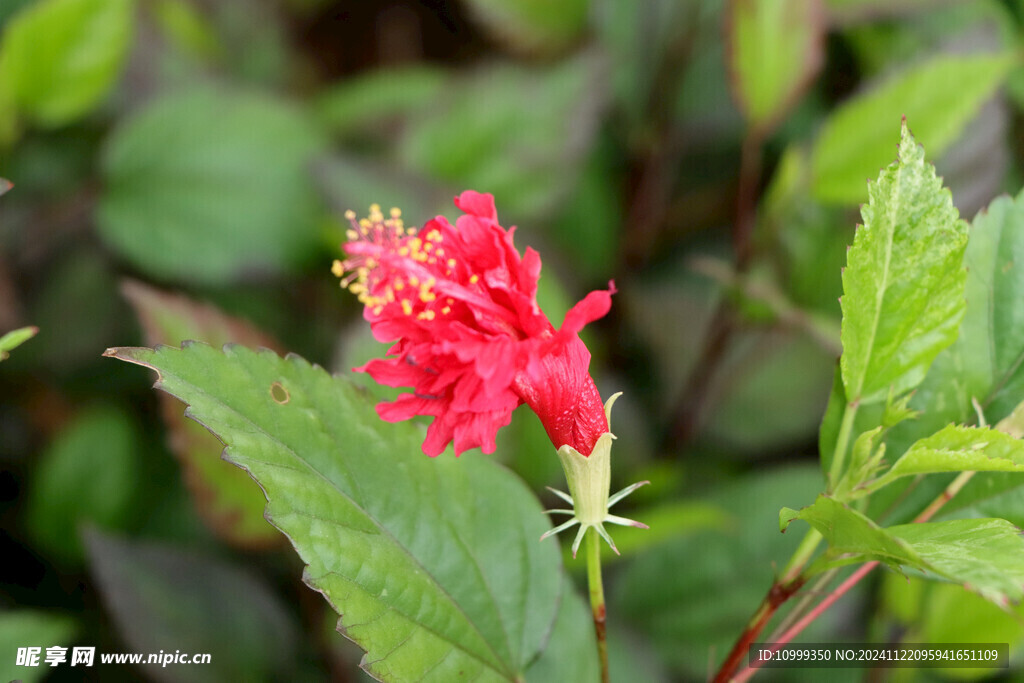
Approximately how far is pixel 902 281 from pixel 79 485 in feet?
3.54

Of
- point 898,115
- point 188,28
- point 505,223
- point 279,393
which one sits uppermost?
point 188,28

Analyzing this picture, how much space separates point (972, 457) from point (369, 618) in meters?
0.41

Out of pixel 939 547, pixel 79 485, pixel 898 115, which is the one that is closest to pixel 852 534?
pixel 939 547

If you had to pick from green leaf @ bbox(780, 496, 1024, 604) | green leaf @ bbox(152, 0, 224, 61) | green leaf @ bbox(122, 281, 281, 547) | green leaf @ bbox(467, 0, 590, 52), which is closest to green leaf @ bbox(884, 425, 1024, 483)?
green leaf @ bbox(780, 496, 1024, 604)

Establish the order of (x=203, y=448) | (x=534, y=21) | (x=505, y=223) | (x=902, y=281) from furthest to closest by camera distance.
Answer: (x=534, y=21), (x=505, y=223), (x=203, y=448), (x=902, y=281)

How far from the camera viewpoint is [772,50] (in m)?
1.17

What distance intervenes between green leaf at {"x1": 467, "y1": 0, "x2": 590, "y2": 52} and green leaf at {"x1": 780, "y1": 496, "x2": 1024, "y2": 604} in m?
1.09

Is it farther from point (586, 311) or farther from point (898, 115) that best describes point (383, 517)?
point (898, 115)

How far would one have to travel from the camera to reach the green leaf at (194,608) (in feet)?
3.11

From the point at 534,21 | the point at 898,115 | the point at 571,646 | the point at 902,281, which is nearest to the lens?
the point at 902,281

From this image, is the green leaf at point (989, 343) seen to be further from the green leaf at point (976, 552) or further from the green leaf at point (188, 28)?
the green leaf at point (188, 28)

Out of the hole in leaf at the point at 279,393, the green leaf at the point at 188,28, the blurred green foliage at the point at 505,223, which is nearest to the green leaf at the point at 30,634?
the blurred green foliage at the point at 505,223

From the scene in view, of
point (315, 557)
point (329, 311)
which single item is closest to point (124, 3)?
point (329, 311)

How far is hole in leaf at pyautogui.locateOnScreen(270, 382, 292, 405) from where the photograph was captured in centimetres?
60
